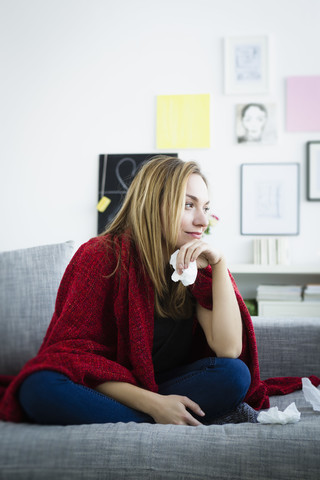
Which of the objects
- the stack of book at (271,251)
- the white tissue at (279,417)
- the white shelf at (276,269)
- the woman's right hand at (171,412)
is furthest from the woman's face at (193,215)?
the stack of book at (271,251)

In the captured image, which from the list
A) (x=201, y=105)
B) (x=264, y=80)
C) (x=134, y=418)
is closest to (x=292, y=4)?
(x=264, y=80)

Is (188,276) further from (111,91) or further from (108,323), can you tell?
(111,91)

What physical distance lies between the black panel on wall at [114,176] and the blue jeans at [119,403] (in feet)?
6.47

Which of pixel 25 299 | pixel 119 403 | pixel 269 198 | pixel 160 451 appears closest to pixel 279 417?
pixel 160 451

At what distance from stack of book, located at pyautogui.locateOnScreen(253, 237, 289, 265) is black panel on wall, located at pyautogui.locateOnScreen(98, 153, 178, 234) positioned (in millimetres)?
811

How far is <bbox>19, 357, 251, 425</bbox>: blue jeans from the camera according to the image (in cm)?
108


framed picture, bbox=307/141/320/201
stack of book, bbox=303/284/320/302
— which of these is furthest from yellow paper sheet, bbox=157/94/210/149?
stack of book, bbox=303/284/320/302

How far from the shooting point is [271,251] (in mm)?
3119

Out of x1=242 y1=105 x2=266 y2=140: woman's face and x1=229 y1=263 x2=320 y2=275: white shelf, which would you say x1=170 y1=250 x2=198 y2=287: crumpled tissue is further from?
x1=242 y1=105 x2=266 y2=140: woman's face

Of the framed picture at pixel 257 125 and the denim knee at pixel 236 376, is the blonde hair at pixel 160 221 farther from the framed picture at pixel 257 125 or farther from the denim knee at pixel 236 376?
the framed picture at pixel 257 125

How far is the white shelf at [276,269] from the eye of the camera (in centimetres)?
299

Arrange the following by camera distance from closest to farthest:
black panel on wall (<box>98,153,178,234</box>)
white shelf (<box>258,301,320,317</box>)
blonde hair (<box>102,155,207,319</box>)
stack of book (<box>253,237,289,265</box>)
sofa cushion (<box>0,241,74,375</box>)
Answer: blonde hair (<box>102,155,207,319</box>), sofa cushion (<box>0,241,74,375</box>), white shelf (<box>258,301,320,317</box>), stack of book (<box>253,237,289,265</box>), black panel on wall (<box>98,153,178,234</box>)

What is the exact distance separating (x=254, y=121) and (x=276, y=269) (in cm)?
98

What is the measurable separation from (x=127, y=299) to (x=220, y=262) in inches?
10.9
